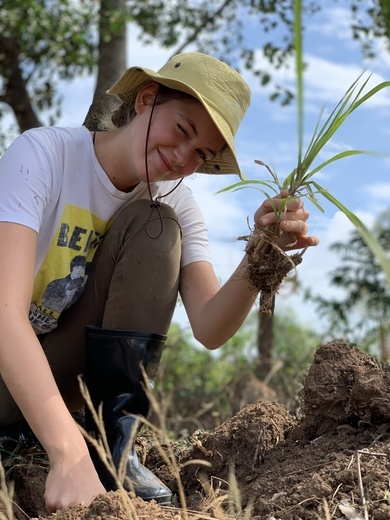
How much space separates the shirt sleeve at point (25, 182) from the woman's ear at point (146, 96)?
314 millimetres

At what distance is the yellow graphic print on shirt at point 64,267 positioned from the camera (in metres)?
2.25

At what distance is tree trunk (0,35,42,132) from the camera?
5941 mm

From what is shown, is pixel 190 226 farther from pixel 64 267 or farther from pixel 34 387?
pixel 34 387

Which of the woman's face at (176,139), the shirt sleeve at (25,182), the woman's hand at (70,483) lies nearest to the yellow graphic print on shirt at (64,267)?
the shirt sleeve at (25,182)

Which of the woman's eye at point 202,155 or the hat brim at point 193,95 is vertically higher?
the hat brim at point 193,95

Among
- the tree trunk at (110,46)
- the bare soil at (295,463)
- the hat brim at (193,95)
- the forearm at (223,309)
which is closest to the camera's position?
the bare soil at (295,463)

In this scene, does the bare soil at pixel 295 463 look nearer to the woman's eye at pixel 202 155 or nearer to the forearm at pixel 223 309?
the forearm at pixel 223 309

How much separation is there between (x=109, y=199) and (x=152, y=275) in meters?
0.29

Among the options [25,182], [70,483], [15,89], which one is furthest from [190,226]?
[15,89]

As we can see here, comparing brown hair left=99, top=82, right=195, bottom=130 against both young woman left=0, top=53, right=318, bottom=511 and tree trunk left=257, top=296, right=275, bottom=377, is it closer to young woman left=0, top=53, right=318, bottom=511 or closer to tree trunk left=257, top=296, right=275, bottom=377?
young woman left=0, top=53, right=318, bottom=511

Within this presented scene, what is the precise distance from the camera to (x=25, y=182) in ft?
6.72

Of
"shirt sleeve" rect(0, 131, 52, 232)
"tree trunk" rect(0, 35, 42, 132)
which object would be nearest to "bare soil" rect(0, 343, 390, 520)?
"shirt sleeve" rect(0, 131, 52, 232)

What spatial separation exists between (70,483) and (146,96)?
1130 mm

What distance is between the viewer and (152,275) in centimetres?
225
